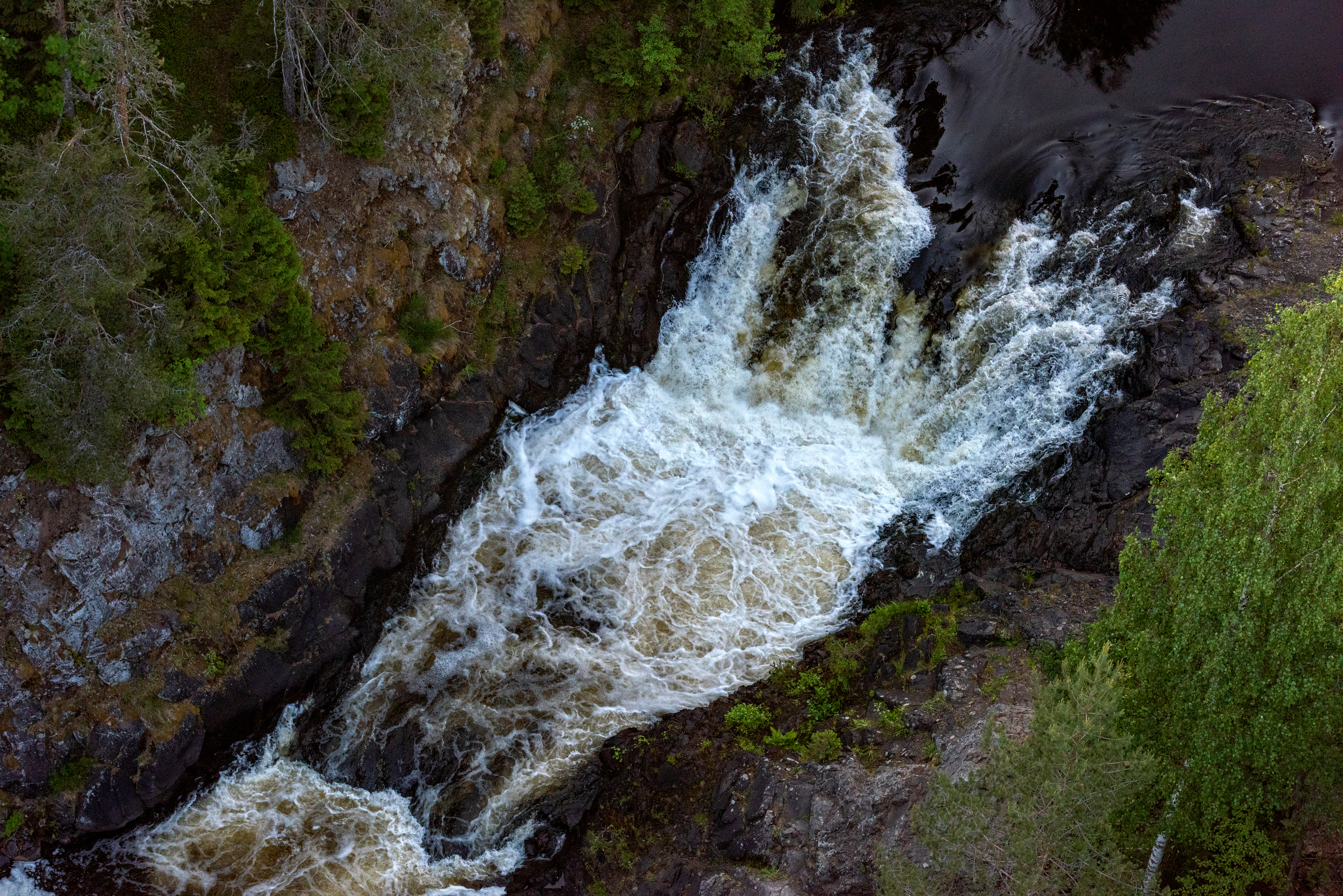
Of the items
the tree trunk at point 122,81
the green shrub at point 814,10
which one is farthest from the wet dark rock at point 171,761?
the green shrub at point 814,10

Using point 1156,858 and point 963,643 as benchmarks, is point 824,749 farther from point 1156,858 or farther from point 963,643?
point 1156,858

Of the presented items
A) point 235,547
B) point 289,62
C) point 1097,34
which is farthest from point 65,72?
point 1097,34

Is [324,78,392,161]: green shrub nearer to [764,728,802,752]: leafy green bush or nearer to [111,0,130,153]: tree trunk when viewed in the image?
[111,0,130,153]: tree trunk

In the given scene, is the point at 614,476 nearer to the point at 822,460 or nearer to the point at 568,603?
the point at 568,603

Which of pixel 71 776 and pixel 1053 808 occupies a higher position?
pixel 1053 808

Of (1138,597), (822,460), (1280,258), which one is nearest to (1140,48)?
(1280,258)

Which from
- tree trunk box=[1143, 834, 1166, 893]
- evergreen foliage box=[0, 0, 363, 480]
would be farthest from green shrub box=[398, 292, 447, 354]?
tree trunk box=[1143, 834, 1166, 893]
